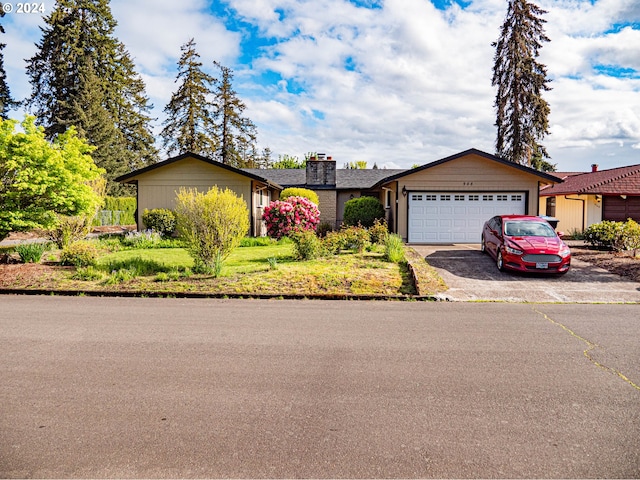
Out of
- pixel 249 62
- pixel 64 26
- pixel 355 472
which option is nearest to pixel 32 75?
pixel 64 26

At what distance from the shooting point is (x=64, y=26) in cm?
4203

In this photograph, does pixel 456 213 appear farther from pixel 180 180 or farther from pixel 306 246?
pixel 180 180

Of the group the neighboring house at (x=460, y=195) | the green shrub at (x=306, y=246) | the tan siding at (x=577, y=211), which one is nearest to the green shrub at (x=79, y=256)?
the green shrub at (x=306, y=246)

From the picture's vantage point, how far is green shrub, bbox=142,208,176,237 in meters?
21.5

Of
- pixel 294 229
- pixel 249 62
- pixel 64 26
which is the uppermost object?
pixel 64 26

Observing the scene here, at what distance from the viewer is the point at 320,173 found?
3111 cm

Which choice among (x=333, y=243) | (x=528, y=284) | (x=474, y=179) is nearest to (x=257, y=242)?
(x=333, y=243)

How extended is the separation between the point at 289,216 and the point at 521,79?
2419 centimetres

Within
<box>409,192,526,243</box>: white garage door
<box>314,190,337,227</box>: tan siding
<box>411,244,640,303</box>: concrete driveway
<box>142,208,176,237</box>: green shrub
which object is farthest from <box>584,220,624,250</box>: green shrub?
<box>142,208,176,237</box>: green shrub

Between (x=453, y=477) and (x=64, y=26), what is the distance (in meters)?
50.4

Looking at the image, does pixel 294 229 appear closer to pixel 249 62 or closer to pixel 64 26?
pixel 249 62

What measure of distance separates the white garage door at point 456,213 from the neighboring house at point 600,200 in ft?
23.1

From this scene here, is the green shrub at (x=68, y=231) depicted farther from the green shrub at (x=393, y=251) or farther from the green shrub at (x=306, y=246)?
the green shrub at (x=393, y=251)

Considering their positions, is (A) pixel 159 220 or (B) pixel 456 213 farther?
(A) pixel 159 220
